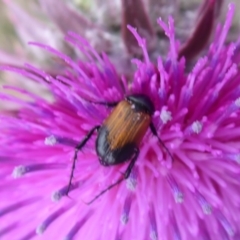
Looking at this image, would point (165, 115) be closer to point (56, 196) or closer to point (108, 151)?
point (108, 151)

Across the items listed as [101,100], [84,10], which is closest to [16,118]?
[101,100]

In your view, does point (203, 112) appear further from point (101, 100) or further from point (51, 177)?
point (51, 177)

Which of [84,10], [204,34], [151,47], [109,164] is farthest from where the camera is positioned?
[84,10]

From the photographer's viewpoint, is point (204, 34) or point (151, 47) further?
point (151, 47)

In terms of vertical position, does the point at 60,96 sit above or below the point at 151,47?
→ below

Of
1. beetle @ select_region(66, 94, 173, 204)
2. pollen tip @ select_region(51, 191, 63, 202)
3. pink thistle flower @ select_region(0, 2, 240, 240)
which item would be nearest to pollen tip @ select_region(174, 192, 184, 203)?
pink thistle flower @ select_region(0, 2, 240, 240)

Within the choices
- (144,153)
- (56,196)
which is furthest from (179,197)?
(56,196)

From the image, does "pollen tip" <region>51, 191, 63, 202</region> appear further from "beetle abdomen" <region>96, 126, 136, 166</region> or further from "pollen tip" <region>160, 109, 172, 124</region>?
"pollen tip" <region>160, 109, 172, 124</region>
